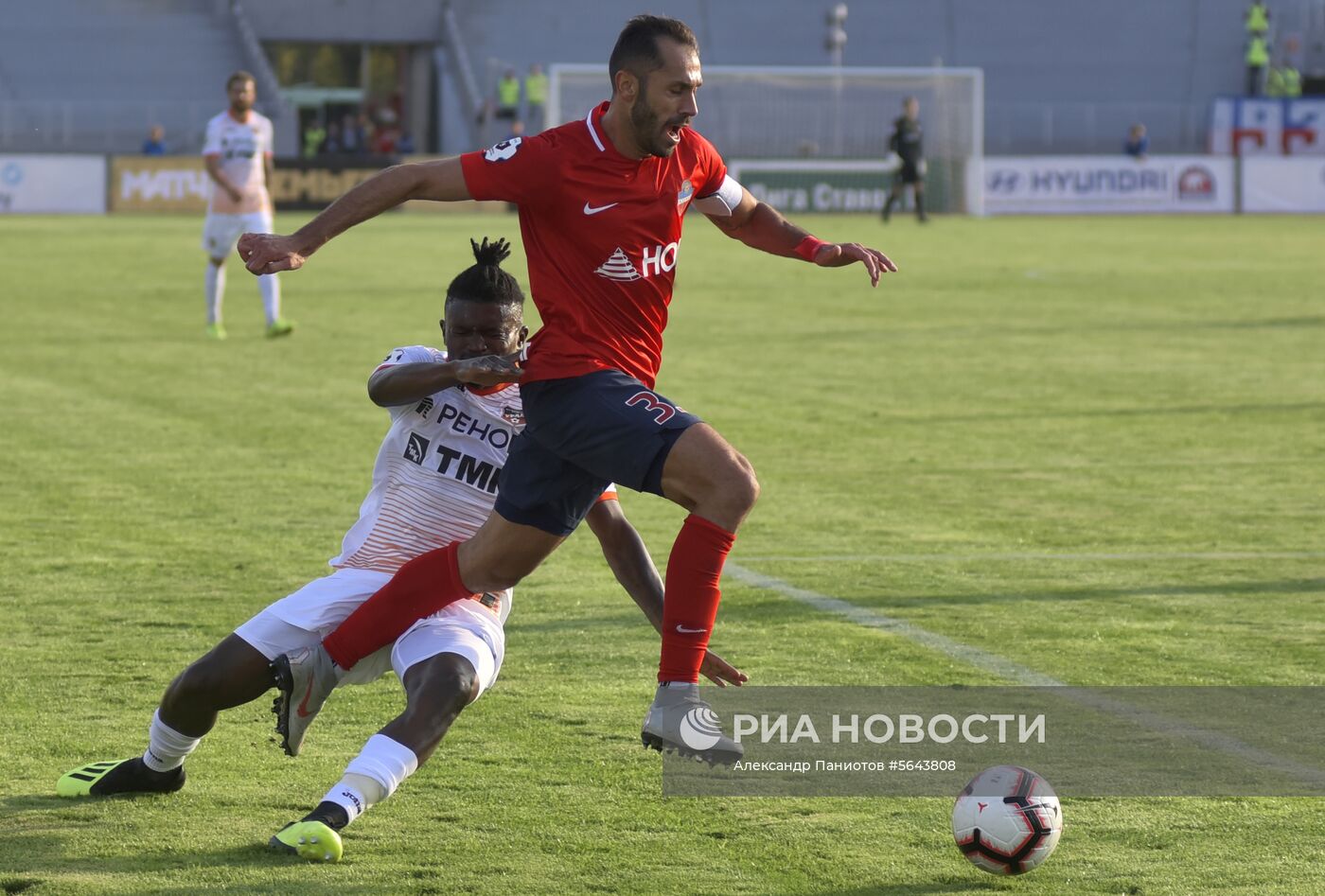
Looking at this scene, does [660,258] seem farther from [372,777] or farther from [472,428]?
[372,777]

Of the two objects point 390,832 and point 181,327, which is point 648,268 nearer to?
point 390,832

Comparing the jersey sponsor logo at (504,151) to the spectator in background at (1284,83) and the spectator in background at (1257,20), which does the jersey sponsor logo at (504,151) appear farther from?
the spectator in background at (1257,20)

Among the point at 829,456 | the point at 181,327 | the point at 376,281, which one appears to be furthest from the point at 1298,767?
the point at 376,281

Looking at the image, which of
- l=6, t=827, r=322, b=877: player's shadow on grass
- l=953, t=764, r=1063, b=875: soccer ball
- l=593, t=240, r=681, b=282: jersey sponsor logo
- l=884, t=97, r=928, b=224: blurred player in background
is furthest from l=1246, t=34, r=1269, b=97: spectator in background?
l=6, t=827, r=322, b=877: player's shadow on grass

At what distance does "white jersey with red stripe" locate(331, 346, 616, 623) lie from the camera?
16.0 feet

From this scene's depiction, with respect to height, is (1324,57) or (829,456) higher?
(1324,57)

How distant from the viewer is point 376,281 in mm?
22250

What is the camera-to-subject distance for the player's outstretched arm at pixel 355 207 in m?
4.45

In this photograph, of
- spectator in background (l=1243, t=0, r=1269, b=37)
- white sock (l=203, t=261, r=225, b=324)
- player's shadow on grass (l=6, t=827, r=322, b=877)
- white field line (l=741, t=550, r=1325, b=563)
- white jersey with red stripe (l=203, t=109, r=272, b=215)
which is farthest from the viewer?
spectator in background (l=1243, t=0, r=1269, b=37)

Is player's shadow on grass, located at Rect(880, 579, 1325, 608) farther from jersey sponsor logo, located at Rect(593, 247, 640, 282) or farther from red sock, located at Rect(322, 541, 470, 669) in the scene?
red sock, located at Rect(322, 541, 470, 669)

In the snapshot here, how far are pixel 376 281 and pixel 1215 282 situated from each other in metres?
9.87

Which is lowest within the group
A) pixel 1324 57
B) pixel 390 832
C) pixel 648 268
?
pixel 390 832

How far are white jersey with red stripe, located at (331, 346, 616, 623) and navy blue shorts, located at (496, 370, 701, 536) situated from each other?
18 centimetres

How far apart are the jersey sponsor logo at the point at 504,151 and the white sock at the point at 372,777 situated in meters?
1.44
